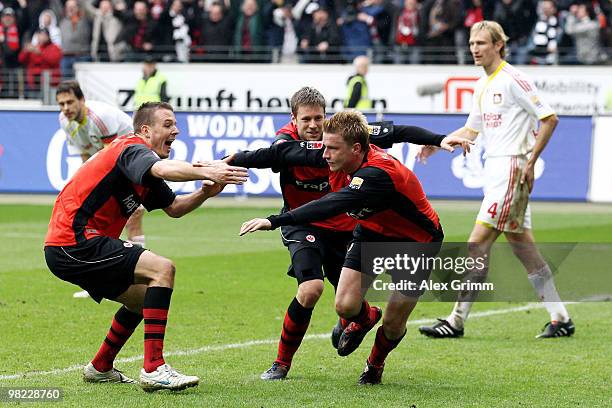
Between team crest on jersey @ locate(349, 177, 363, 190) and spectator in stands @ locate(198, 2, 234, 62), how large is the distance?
59.1ft

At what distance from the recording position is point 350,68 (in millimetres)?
23828

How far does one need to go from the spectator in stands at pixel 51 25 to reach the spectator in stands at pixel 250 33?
3.93 meters

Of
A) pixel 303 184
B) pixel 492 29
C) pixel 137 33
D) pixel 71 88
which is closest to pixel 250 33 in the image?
pixel 137 33

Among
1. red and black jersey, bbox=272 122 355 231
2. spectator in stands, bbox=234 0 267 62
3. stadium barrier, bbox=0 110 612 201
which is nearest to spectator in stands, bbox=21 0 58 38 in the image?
spectator in stands, bbox=234 0 267 62

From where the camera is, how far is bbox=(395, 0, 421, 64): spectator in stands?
23.6m

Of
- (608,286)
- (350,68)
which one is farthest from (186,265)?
(350,68)

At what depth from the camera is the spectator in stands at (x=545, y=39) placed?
23.1 metres

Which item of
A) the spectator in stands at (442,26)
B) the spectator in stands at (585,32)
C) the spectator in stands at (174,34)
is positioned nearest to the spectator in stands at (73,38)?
the spectator in stands at (174,34)

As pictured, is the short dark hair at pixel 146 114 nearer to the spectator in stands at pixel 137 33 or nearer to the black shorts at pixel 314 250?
the black shorts at pixel 314 250

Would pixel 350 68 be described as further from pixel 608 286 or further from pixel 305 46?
pixel 608 286

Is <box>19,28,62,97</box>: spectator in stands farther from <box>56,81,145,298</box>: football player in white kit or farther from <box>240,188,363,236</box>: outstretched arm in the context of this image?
<box>240,188,363,236</box>: outstretched arm

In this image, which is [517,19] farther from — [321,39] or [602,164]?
[602,164]

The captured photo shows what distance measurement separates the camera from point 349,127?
6945 mm

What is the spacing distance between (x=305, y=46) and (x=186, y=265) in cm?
1143
